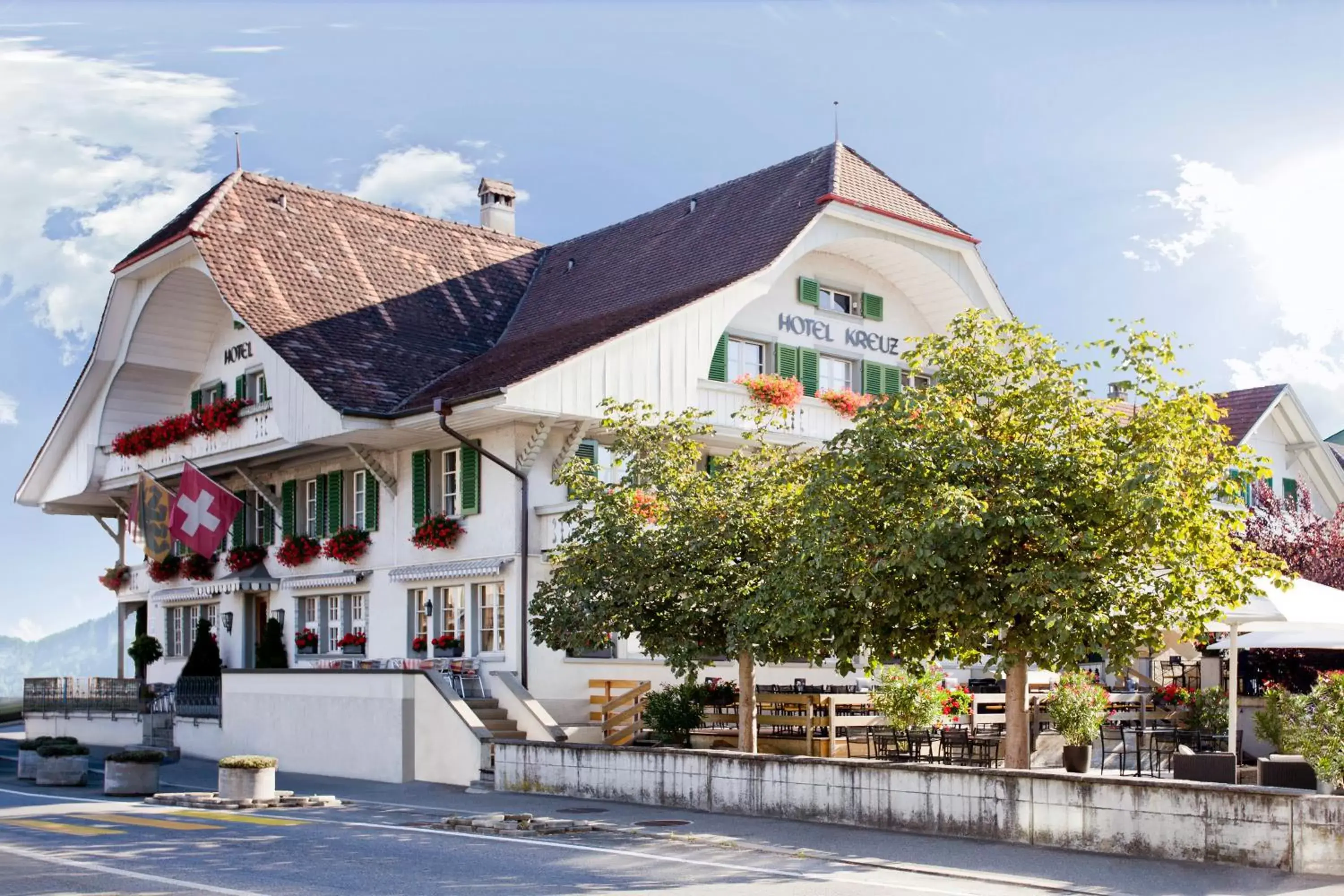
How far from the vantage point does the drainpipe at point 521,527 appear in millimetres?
26656

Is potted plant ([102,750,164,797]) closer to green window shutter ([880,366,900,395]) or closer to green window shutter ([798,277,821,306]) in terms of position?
green window shutter ([798,277,821,306])

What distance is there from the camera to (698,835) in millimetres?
16734

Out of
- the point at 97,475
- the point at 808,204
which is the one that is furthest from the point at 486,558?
the point at 97,475

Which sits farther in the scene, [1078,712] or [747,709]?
[747,709]

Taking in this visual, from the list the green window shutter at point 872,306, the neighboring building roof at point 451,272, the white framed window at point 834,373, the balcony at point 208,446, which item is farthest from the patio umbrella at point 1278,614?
the balcony at point 208,446

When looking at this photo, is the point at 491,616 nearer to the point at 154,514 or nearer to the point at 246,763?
the point at 246,763

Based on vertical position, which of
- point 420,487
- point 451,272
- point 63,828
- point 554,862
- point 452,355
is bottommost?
point 63,828

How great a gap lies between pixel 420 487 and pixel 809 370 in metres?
7.66

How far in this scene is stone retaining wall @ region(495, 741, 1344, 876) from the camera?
44.7ft

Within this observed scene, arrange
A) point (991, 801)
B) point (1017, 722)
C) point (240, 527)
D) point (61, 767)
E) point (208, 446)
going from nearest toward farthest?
point (991, 801), point (1017, 722), point (61, 767), point (208, 446), point (240, 527)

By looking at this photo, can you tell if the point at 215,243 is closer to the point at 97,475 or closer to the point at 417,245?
the point at 417,245

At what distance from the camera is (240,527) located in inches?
1398

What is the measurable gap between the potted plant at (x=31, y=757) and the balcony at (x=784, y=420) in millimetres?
11574

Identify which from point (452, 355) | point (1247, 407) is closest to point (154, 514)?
point (452, 355)
